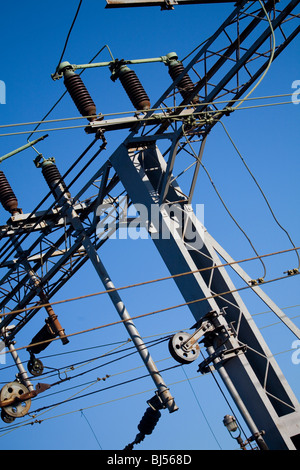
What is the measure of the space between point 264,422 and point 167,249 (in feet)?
12.7

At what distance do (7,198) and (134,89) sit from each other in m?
4.74

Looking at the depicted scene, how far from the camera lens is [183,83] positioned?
17344 mm

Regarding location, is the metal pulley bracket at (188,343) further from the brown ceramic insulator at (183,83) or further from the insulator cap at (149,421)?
the brown ceramic insulator at (183,83)

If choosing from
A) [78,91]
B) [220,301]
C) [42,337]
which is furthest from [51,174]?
[220,301]

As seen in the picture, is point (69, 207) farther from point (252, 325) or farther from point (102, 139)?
point (252, 325)

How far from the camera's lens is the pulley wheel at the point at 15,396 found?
20453 millimetres

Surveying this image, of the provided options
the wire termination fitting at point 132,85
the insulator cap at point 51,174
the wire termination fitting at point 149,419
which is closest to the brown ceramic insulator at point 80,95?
the wire termination fitting at point 132,85

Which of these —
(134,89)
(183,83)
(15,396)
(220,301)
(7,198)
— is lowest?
(220,301)

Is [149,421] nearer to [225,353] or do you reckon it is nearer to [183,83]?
[225,353]

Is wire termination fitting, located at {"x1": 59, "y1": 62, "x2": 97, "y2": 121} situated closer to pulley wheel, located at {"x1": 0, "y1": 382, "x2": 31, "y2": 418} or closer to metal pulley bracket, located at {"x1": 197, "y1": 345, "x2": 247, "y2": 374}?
metal pulley bracket, located at {"x1": 197, "y1": 345, "x2": 247, "y2": 374}

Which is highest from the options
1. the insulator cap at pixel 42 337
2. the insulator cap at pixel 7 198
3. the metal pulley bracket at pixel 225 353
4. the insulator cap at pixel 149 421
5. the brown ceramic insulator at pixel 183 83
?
the insulator cap at pixel 7 198

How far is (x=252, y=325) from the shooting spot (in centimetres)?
1584

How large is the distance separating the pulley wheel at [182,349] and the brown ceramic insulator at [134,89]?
5052mm
